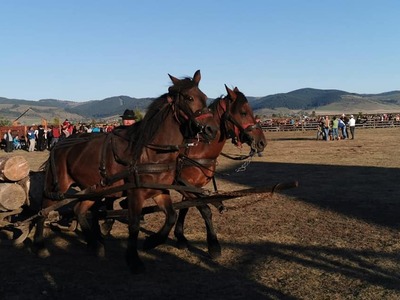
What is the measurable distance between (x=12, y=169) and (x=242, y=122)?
158 inches

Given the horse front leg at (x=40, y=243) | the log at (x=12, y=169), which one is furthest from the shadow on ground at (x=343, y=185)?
the log at (x=12, y=169)

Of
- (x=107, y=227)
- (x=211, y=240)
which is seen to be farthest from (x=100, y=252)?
(x=211, y=240)

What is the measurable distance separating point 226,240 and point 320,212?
291 cm

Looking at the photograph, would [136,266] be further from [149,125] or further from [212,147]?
[212,147]

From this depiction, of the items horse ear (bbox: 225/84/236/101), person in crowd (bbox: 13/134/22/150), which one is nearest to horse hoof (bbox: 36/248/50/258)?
horse ear (bbox: 225/84/236/101)

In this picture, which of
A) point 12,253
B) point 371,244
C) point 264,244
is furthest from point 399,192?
point 12,253

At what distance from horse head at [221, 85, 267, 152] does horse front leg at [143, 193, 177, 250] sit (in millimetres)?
1619

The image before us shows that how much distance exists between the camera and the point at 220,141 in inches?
306

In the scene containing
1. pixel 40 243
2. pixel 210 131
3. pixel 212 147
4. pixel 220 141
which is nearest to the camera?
pixel 210 131

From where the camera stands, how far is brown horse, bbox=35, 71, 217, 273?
6492mm

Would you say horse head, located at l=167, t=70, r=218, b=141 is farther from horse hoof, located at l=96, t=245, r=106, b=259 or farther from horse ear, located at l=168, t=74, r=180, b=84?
horse hoof, located at l=96, t=245, r=106, b=259

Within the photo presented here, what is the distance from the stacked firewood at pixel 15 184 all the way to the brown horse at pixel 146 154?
1160 mm

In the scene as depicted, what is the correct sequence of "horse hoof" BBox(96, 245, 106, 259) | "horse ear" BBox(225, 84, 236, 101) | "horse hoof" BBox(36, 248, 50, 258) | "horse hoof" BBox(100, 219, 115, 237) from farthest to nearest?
"horse hoof" BBox(100, 219, 115, 237)
"horse ear" BBox(225, 84, 236, 101)
"horse hoof" BBox(36, 248, 50, 258)
"horse hoof" BBox(96, 245, 106, 259)

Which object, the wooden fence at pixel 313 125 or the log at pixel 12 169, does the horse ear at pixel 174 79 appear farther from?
the wooden fence at pixel 313 125
